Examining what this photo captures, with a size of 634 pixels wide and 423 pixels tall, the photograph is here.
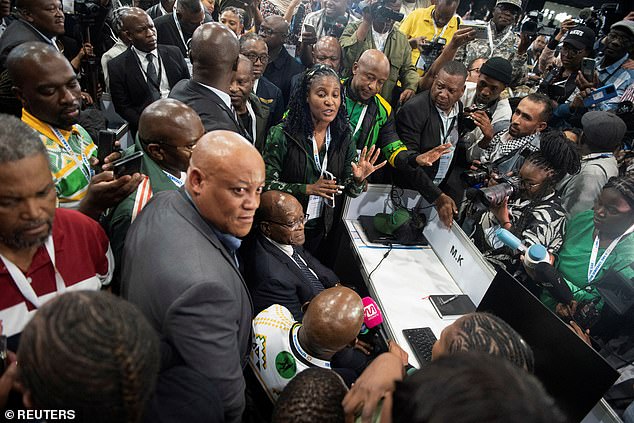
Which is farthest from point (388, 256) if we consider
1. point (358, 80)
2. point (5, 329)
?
point (5, 329)

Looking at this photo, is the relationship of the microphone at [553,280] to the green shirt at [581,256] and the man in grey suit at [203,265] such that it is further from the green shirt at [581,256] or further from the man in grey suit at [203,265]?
the man in grey suit at [203,265]

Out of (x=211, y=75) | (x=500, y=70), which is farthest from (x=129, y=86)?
(x=500, y=70)

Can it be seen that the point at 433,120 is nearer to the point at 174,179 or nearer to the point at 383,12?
the point at 383,12

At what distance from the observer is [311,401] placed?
3.59 ft

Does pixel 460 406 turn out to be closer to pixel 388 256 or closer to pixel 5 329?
pixel 5 329

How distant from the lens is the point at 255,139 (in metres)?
3.25

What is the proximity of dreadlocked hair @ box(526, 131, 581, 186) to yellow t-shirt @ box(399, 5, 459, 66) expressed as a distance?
234 centimetres

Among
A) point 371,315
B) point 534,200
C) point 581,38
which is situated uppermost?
point 581,38

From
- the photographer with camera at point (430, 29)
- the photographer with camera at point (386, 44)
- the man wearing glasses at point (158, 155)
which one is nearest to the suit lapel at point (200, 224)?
Answer: the man wearing glasses at point (158, 155)

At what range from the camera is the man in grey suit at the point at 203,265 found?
1.15 meters

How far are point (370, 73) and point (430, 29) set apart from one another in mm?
2078

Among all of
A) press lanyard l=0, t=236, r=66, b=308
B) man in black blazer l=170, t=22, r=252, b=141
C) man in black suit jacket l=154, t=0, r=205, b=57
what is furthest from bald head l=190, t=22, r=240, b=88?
man in black suit jacket l=154, t=0, r=205, b=57

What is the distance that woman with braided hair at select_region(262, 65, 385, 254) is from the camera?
8.40 ft

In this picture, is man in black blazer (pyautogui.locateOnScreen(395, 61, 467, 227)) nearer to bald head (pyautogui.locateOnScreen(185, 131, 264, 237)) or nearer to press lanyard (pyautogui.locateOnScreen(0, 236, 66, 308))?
bald head (pyautogui.locateOnScreen(185, 131, 264, 237))
